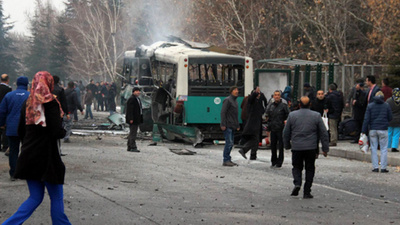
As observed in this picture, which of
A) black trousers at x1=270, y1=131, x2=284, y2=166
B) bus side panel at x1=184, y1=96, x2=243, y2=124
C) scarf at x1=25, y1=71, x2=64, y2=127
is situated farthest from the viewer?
bus side panel at x1=184, y1=96, x2=243, y2=124

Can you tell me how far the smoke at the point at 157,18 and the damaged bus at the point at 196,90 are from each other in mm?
18535

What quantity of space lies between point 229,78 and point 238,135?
5.96 feet

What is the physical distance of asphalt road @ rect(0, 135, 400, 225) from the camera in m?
9.10

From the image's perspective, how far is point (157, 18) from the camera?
2239 inches

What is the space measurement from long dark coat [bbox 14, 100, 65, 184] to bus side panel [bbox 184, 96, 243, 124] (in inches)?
609

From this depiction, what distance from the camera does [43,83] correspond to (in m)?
7.12

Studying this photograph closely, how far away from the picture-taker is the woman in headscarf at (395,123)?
1894cm

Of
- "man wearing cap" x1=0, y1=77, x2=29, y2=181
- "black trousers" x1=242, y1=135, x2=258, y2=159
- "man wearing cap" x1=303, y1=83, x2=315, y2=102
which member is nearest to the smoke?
"man wearing cap" x1=303, y1=83, x2=315, y2=102

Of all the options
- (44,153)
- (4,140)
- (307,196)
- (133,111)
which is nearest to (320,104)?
(133,111)

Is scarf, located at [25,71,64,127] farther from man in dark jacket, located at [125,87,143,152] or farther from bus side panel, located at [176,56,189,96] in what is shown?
bus side panel, located at [176,56,189,96]

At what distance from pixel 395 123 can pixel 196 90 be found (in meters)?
6.51

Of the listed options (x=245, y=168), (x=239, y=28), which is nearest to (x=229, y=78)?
(x=245, y=168)

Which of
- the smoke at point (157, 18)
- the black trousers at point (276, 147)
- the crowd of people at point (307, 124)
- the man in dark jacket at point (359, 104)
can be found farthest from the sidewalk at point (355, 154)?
the smoke at point (157, 18)

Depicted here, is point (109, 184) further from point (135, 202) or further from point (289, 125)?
point (289, 125)
